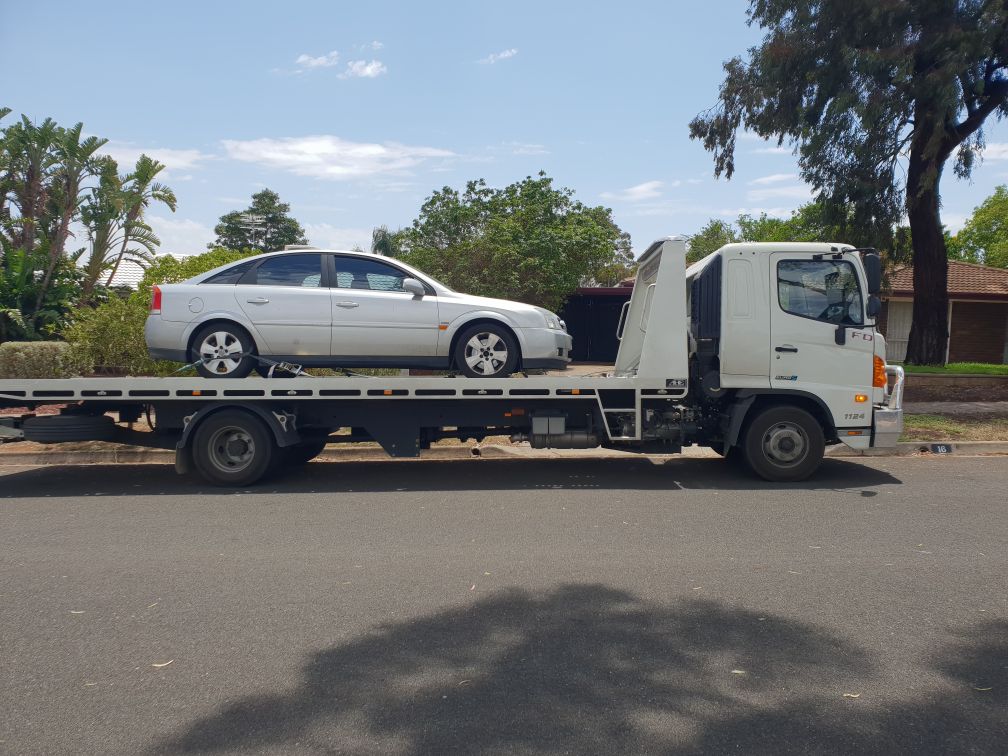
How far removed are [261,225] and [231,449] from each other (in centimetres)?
3936

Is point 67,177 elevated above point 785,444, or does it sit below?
above

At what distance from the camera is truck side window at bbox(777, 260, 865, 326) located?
27.0 feet

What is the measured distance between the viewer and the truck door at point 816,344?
8258 mm

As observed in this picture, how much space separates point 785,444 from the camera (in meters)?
8.38

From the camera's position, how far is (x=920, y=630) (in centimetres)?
430

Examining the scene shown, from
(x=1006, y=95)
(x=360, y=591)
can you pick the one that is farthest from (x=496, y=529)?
(x=1006, y=95)

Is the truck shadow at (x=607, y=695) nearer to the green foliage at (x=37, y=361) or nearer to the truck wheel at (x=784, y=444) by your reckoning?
the truck wheel at (x=784, y=444)

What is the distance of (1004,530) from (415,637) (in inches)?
197

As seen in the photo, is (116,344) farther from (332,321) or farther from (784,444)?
(784,444)

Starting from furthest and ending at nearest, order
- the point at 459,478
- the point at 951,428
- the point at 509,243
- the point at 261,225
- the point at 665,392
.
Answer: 1. the point at 261,225
2. the point at 509,243
3. the point at 951,428
4. the point at 459,478
5. the point at 665,392

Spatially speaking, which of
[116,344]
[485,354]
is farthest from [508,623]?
[116,344]

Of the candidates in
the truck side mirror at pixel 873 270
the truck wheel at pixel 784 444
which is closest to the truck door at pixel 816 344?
the truck wheel at pixel 784 444

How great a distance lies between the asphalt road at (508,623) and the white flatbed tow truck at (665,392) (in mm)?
766

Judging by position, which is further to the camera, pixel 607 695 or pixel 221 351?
pixel 221 351
